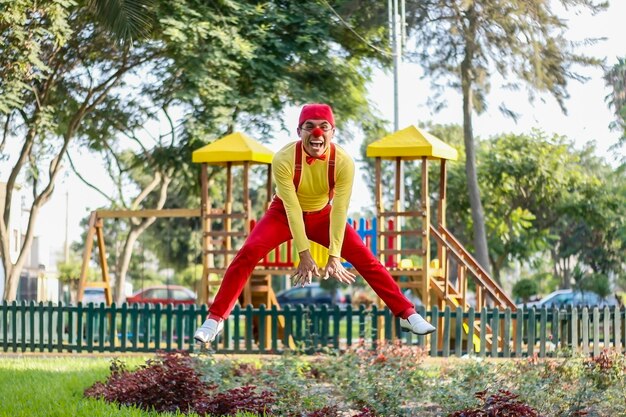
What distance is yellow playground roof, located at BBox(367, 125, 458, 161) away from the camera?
1748cm

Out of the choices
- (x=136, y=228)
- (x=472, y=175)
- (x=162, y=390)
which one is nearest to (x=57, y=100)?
(x=136, y=228)

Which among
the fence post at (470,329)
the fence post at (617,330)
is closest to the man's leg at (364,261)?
the fence post at (470,329)

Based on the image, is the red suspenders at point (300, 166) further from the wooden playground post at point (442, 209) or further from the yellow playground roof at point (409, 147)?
the wooden playground post at point (442, 209)

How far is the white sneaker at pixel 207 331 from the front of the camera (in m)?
6.66

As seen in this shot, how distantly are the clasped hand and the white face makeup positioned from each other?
69 centimetres

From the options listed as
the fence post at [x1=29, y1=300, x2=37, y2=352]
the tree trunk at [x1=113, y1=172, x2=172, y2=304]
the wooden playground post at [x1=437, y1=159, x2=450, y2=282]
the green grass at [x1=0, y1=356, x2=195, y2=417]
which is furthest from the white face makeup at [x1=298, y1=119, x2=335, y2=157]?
the tree trunk at [x1=113, y1=172, x2=172, y2=304]

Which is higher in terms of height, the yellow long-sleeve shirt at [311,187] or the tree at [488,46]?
the tree at [488,46]

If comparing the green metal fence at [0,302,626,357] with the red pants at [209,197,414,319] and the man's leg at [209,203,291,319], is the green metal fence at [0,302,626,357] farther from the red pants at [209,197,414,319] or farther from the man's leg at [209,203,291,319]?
the man's leg at [209,203,291,319]

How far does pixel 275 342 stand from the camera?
17.8 metres

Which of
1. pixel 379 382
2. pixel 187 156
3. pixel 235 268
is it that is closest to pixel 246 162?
pixel 187 156

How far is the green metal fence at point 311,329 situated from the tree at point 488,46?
6.86 meters

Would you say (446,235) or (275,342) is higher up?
(446,235)

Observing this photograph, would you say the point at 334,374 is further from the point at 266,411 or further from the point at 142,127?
the point at 142,127

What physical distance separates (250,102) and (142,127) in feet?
15.7
